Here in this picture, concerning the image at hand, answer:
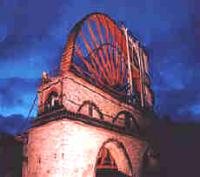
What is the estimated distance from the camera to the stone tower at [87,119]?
11266 millimetres

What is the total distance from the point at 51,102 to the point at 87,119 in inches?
76.6

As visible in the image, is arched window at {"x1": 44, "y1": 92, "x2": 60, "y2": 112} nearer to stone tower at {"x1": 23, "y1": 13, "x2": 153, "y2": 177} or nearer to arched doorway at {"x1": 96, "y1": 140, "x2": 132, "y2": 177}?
stone tower at {"x1": 23, "y1": 13, "x2": 153, "y2": 177}

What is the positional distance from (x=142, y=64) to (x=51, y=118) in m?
11.5

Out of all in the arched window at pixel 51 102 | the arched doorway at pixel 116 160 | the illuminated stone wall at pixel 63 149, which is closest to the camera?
the illuminated stone wall at pixel 63 149

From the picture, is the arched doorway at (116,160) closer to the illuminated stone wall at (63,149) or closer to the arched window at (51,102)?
the illuminated stone wall at (63,149)

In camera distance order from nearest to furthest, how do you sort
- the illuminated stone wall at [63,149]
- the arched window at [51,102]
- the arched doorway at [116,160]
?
the illuminated stone wall at [63,149]
the arched window at [51,102]
the arched doorway at [116,160]

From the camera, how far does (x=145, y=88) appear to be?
20.9 meters

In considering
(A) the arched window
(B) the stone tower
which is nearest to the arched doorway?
(B) the stone tower

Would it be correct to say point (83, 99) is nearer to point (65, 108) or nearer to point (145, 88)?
point (65, 108)

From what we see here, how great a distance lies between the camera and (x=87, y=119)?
39.8 feet

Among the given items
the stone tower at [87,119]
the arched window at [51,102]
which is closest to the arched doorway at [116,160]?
the stone tower at [87,119]

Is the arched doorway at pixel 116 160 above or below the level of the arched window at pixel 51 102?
below

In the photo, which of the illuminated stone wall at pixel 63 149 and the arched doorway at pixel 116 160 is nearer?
the illuminated stone wall at pixel 63 149

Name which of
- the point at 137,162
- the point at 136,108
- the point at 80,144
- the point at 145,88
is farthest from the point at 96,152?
the point at 145,88
